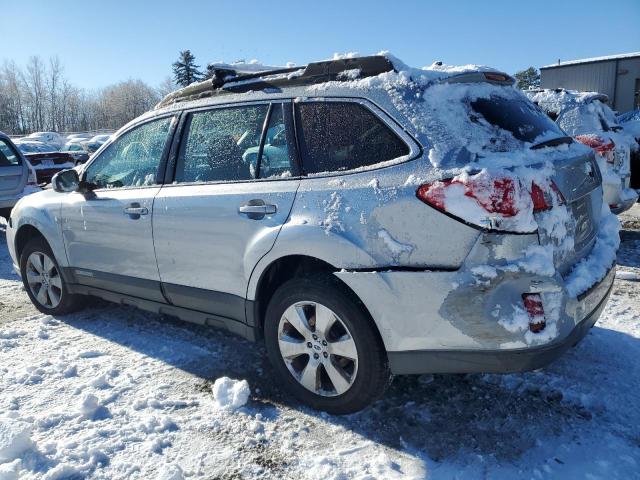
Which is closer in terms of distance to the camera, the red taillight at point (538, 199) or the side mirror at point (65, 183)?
the red taillight at point (538, 199)

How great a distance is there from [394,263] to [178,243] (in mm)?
1607

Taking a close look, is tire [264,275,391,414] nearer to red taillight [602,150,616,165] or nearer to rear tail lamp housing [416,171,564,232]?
rear tail lamp housing [416,171,564,232]

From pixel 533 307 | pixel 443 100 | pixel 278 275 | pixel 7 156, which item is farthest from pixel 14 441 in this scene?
pixel 7 156

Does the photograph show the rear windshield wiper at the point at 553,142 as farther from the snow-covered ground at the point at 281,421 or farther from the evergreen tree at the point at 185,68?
the evergreen tree at the point at 185,68

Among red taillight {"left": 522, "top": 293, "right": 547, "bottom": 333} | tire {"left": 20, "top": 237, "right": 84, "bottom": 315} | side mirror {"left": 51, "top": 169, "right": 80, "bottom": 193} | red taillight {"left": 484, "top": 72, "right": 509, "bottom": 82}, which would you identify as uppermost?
red taillight {"left": 484, "top": 72, "right": 509, "bottom": 82}

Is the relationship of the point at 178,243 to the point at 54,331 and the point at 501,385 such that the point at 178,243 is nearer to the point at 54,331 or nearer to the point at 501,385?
the point at 54,331

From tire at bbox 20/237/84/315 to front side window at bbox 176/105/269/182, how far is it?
1899 millimetres

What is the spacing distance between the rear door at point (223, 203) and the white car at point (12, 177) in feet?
22.2

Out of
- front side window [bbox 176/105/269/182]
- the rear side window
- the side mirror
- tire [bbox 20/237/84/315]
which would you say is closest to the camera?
the rear side window

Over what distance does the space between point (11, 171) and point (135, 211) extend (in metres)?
6.73

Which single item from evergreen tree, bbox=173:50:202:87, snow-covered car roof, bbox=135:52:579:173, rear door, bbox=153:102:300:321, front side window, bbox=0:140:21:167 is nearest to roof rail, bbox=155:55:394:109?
snow-covered car roof, bbox=135:52:579:173

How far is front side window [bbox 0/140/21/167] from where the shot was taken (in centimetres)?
933

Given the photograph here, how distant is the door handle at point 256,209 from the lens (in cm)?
310

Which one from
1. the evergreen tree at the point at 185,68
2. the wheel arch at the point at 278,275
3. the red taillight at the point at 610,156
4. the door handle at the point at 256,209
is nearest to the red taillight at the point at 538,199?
the wheel arch at the point at 278,275
